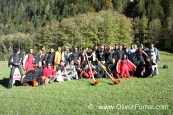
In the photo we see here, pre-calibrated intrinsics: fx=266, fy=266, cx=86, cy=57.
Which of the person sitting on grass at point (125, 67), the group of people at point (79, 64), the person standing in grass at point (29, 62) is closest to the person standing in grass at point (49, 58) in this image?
the group of people at point (79, 64)

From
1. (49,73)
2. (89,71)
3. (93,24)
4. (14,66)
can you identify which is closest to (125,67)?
(89,71)

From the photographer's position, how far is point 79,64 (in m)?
19.3

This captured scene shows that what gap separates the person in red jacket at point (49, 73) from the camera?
17641 mm

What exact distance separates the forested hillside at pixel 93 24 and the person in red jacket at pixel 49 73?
4431 centimetres

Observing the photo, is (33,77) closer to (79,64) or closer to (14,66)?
(14,66)

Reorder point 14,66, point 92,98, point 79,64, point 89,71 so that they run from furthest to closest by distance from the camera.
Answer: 1. point 79,64
2. point 89,71
3. point 14,66
4. point 92,98

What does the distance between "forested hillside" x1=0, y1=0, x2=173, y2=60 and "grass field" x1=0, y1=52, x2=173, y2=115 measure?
4691 centimetres

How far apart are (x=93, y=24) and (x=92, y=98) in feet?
209

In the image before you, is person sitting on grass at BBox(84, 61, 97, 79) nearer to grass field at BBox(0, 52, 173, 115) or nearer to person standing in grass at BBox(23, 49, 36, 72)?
grass field at BBox(0, 52, 173, 115)

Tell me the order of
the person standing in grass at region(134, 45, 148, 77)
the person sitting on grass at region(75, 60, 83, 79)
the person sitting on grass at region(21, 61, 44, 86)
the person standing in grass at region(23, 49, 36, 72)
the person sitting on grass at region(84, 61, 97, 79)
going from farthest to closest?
the person sitting on grass at region(75, 60, 83, 79)
the person standing in grass at region(134, 45, 148, 77)
the person sitting on grass at region(84, 61, 97, 79)
the person standing in grass at region(23, 49, 36, 72)
the person sitting on grass at region(21, 61, 44, 86)

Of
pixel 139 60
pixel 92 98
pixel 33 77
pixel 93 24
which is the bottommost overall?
pixel 92 98

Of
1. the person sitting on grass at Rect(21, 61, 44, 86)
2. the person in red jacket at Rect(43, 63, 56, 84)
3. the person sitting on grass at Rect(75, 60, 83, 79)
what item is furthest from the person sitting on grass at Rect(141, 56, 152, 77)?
the person sitting on grass at Rect(21, 61, 44, 86)

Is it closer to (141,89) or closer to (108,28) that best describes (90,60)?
(141,89)

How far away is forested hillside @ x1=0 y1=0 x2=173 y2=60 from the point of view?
75.9 metres
